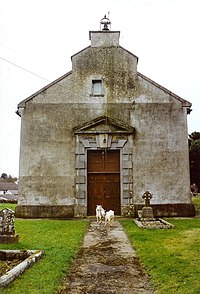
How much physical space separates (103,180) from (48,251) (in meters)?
8.98

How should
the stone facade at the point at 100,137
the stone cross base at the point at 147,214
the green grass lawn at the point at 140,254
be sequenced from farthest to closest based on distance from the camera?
the stone facade at the point at 100,137, the stone cross base at the point at 147,214, the green grass lawn at the point at 140,254

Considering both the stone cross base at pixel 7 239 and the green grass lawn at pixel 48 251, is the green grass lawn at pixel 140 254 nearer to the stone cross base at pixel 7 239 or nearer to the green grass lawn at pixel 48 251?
the green grass lawn at pixel 48 251

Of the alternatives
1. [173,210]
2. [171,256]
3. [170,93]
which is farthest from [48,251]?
[170,93]

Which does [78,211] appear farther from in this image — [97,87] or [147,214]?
[97,87]

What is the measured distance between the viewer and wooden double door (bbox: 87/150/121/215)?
16891 mm

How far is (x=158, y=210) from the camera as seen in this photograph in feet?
54.0

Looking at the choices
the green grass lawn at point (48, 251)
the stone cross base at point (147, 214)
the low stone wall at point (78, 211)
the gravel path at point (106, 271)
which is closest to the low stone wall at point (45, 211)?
the low stone wall at point (78, 211)

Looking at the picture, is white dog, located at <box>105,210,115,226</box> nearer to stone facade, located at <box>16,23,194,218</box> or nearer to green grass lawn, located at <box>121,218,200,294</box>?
green grass lawn, located at <box>121,218,200,294</box>

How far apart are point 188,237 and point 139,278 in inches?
176

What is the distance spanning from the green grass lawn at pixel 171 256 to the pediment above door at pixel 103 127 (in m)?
5.87

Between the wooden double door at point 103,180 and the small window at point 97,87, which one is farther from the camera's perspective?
the small window at point 97,87

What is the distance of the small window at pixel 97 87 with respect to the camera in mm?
17714

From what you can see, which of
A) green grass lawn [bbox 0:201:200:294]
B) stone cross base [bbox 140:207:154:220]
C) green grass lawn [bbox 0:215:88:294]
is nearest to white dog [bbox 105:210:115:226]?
green grass lawn [bbox 0:201:200:294]

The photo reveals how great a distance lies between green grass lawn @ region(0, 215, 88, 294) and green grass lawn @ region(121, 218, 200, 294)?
1.76 metres
